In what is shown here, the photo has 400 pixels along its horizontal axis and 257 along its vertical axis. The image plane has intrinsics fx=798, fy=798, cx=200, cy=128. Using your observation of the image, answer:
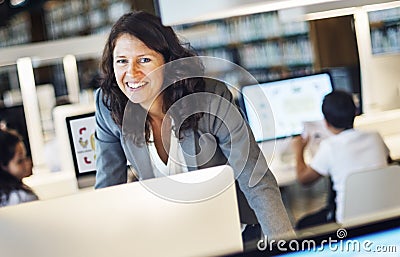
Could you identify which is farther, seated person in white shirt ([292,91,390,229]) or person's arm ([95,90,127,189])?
seated person in white shirt ([292,91,390,229])

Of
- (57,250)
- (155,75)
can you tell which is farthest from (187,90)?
(57,250)

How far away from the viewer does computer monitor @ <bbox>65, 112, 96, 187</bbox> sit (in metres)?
1.29

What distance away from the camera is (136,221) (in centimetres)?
130

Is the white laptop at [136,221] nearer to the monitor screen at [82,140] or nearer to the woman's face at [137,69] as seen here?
the monitor screen at [82,140]

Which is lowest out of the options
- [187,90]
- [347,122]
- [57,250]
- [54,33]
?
[57,250]

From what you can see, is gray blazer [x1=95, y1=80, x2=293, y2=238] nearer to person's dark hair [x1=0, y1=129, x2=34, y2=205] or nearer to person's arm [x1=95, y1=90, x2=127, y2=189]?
person's arm [x1=95, y1=90, x2=127, y2=189]

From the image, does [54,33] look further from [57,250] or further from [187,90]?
[57,250]

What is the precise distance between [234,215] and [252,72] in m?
0.24

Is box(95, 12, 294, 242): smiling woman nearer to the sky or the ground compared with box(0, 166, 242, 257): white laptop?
nearer to the sky

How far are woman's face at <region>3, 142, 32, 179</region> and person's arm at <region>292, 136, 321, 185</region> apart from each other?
47cm

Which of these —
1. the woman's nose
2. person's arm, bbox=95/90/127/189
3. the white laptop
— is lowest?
the white laptop

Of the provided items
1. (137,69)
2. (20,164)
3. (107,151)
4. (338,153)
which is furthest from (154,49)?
(338,153)

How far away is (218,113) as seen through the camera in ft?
4.38

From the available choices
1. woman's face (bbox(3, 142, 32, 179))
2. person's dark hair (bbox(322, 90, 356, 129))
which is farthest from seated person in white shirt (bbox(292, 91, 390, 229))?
woman's face (bbox(3, 142, 32, 179))
